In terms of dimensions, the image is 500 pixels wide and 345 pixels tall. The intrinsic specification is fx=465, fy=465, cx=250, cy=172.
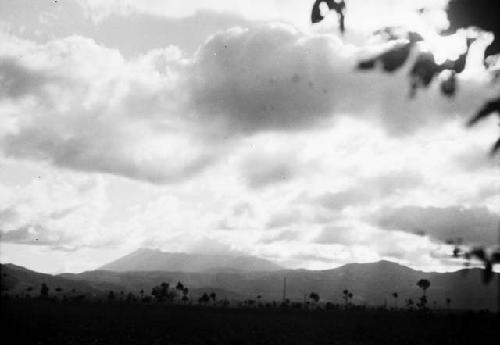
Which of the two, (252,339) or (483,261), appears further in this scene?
(252,339)

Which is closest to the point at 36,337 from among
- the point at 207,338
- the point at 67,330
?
the point at 67,330

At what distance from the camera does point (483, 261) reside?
216cm

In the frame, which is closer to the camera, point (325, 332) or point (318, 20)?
point (318, 20)

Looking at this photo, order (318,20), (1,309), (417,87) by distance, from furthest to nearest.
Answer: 1. (1,309)
2. (318,20)
3. (417,87)

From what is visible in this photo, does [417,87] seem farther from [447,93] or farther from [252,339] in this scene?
[252,339]

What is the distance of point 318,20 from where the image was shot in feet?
10.3

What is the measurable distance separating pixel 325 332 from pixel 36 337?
36293mm

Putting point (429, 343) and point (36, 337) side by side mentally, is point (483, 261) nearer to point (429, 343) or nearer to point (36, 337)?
point (36, 337)

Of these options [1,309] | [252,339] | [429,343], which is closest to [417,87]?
[1,309]

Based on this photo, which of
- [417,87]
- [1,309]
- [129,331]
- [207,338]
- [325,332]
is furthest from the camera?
[325,332]

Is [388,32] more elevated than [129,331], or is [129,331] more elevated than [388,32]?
[388,32]

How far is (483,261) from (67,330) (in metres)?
56.0

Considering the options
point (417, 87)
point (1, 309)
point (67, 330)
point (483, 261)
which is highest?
point (417, 87)

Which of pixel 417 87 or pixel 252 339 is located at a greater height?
pixel 417 87
